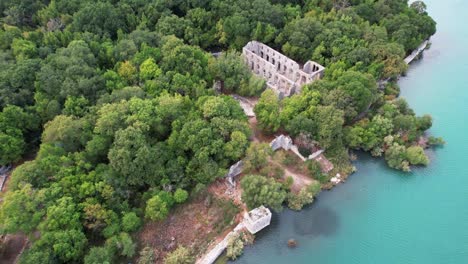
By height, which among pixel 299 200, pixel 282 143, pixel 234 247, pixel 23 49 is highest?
pixel 23 49

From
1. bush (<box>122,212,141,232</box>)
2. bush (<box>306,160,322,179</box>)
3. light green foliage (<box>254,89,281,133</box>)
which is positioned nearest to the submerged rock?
bush (<box>306,160,322,179</box>)

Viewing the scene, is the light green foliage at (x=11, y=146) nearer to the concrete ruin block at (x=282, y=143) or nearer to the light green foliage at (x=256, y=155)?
the light green foliage at (x=256, y=155)

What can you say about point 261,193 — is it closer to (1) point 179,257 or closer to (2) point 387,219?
(1) point 179,257

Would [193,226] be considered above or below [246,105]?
below

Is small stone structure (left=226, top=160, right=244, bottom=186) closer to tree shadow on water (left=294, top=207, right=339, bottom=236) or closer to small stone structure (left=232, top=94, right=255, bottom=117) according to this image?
tree shadow on water (left=294, top=207, right=339, bottom=236)

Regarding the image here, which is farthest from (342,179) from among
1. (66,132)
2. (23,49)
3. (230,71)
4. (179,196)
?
(23,49)

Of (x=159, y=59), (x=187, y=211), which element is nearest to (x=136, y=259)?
(x=187, y=211)
